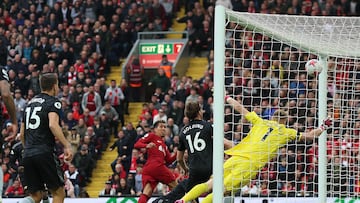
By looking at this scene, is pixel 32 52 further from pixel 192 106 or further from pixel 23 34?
pixel 192 106

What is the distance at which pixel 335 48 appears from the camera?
13.4m

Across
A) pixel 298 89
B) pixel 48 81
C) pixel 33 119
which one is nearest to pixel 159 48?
pixel 298 89

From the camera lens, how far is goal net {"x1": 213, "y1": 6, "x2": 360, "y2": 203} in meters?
12.4

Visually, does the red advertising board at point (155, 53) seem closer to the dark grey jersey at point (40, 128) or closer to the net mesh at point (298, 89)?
the net mesh at point (298, 89)

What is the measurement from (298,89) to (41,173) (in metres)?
5.65

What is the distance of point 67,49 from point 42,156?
16300 millimetres

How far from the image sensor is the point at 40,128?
11391 millimetres

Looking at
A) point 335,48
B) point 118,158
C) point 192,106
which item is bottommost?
point 118,158

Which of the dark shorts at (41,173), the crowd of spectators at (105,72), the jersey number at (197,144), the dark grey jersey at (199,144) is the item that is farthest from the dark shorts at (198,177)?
the crowd of spectators at (105,72)

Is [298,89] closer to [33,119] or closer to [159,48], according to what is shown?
[33,119]

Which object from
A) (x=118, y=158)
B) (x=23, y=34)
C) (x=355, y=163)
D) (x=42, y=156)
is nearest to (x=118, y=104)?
(x=118, y=158)

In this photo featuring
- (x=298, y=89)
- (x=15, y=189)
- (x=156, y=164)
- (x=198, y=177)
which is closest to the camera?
(x=198, y=177)

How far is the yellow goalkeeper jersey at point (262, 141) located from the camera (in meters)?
12.6

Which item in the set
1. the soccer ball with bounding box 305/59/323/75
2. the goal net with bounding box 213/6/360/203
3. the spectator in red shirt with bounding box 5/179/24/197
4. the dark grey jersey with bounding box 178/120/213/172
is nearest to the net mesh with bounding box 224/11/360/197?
the goal net with bounding box 213/6/360/203
